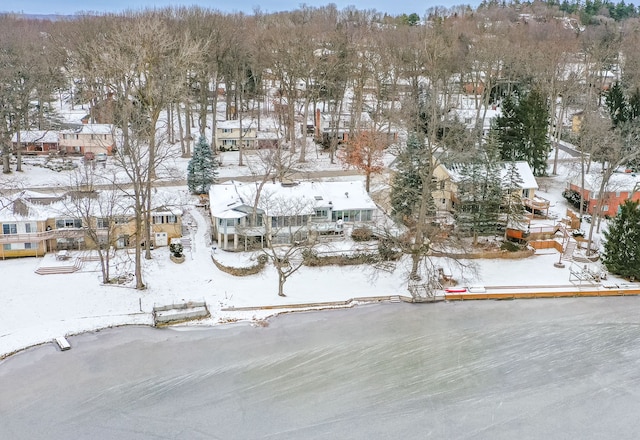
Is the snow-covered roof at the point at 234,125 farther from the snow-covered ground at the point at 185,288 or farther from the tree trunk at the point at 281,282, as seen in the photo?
the tree trunk at the point at 281,282

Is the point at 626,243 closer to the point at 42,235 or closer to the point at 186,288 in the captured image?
the point at 186,288

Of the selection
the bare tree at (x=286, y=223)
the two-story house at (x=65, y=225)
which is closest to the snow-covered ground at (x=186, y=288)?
the two-story house at (x=65, y=225)

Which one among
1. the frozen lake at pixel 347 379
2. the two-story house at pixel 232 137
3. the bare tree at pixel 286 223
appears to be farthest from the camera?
the two-story house at pixel 232 137

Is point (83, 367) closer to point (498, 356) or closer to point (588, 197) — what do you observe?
point (498, 356)

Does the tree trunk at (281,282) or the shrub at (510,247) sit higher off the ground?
the shrub at (510,247)

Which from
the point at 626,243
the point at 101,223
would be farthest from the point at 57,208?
the point at 626,243

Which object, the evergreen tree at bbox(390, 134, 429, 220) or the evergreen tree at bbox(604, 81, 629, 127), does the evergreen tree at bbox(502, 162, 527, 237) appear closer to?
the evergreen tree at bbox(390, 134, 429, 220)
